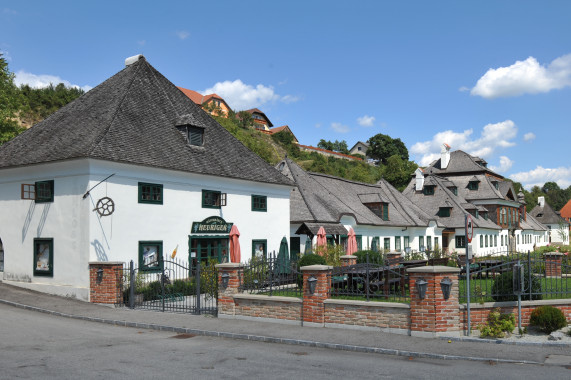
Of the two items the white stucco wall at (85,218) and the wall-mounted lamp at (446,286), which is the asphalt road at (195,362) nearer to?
the wall-mounted lamp at (446,286)

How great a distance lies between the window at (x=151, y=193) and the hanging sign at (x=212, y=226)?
2285mm

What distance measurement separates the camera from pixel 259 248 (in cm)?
2742

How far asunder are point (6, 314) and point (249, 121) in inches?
3311

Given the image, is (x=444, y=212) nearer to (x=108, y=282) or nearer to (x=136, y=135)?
(x=136, y=135)

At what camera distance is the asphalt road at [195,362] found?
9117 mm

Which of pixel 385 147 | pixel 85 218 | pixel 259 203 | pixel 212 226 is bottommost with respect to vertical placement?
pixel 212 226

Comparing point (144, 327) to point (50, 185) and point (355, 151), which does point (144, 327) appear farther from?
point (355, 151)

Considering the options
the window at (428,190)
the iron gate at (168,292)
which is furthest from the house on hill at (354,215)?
the iron gate at (168,292)

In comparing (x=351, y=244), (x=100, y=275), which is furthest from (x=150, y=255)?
(x=351, y=244)

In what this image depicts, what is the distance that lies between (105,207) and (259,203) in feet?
31.4

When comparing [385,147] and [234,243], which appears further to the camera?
[385,147]

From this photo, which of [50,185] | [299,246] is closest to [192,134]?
[50,185]

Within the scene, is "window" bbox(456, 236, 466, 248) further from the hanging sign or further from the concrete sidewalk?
the concrete sidewalk

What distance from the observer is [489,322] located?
12492 mm
